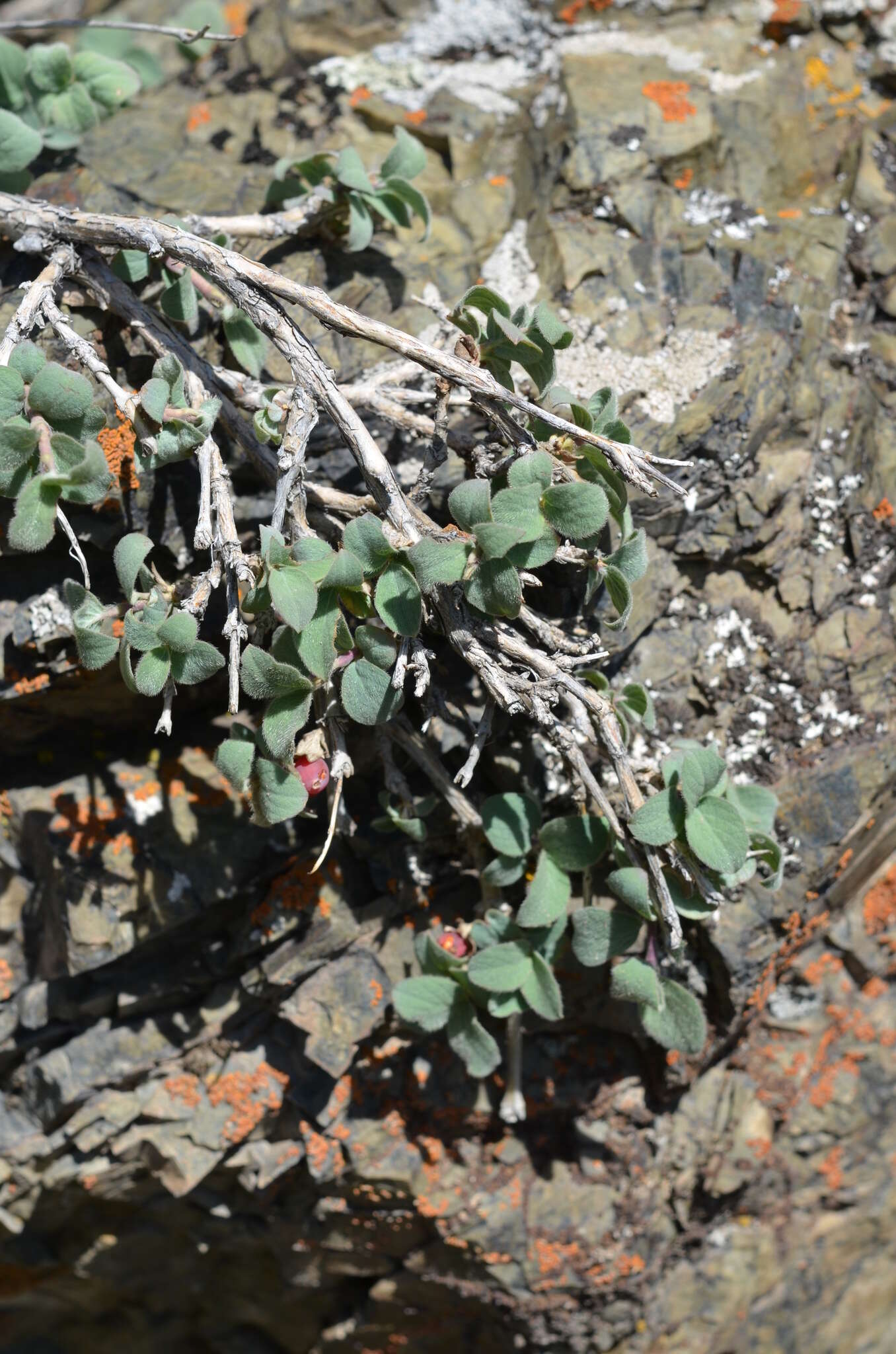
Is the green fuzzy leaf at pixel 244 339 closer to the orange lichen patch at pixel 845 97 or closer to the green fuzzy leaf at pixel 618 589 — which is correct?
the green fuzzy leaf at pixel 618 589

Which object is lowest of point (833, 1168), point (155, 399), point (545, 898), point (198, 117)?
point (833, 1168)

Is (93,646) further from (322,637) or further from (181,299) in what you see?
(181,299)

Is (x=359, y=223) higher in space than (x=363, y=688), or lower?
higher

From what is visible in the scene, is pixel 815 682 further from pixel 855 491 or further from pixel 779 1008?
pixel 779 1008

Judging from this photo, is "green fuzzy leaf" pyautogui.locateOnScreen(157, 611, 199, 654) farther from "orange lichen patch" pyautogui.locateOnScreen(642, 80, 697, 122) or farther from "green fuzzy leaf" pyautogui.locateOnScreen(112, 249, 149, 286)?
"orange lichen patch" pyautogui.locateOnScreen(642, 80, 697, 122)

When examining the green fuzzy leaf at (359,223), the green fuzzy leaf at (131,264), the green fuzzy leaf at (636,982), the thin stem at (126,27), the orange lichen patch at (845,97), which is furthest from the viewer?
the orange lichen patch at (845,97)

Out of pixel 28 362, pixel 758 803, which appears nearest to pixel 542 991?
pixel 758 803

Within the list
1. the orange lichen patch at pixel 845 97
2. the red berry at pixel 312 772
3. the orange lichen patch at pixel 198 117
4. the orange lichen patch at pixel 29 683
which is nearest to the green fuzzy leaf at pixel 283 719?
the red berry at pixel 312 772
